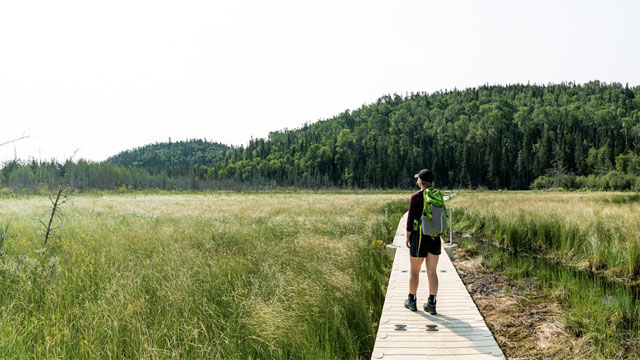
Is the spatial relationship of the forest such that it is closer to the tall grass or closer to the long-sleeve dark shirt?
the tall grass

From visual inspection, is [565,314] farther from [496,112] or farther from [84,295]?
[496,112]

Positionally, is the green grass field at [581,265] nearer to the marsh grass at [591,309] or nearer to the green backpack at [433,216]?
the marsh grass at [591,309]

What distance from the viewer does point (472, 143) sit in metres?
106

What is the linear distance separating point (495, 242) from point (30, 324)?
521 inches

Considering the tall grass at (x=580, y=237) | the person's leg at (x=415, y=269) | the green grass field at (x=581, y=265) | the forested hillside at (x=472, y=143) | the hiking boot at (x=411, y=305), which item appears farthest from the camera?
the forested hillside at (x=472, y=143)

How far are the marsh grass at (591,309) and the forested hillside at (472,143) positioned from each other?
63350 millimetres

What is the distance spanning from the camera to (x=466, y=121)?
5487 inches

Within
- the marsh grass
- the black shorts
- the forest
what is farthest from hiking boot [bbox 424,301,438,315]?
the forest

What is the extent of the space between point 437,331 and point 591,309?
2763 millimetres

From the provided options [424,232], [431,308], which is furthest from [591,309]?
[424,232]

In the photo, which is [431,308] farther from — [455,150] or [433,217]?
[455,150]

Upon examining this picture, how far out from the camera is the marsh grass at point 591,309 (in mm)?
3904

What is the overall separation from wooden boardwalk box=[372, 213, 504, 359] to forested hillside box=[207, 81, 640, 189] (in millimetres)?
67252

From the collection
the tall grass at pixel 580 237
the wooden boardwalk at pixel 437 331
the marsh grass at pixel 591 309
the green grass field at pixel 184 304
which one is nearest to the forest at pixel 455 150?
the tall grass at pixel 580 237
